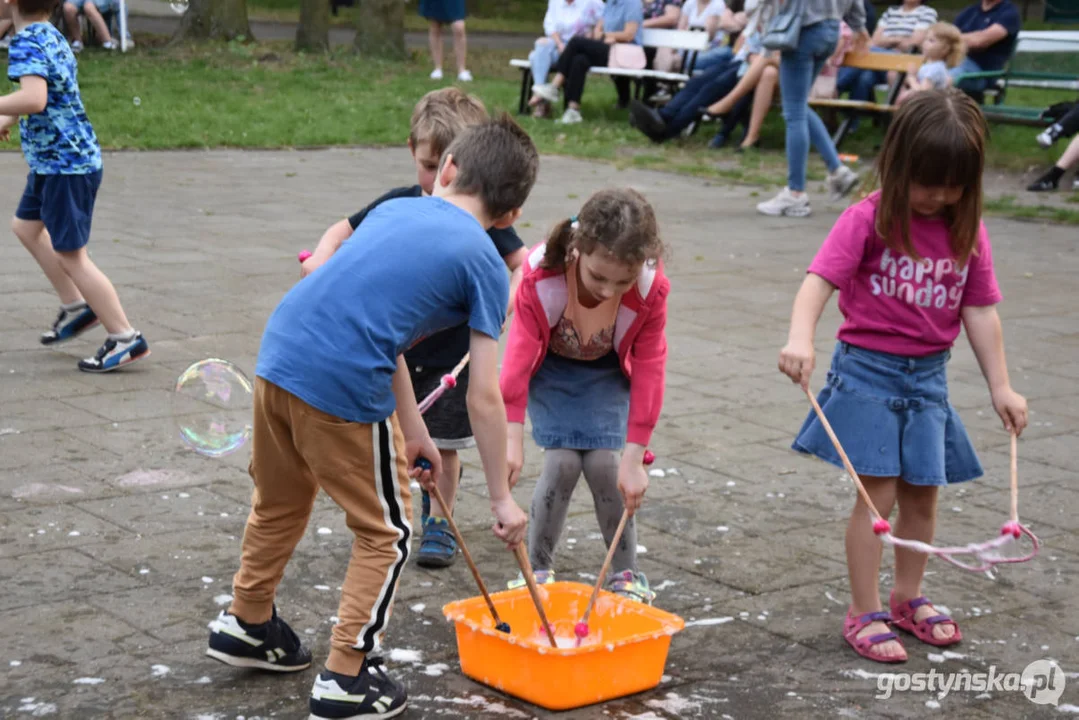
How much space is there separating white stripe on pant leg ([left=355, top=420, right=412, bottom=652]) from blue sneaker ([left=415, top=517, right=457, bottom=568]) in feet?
3.04

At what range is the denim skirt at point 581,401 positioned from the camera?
148 inches

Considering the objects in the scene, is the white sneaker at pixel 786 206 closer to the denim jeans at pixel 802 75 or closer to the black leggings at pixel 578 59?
the denim jeans at pixel 802 75

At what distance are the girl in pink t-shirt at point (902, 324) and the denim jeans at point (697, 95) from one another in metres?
10.3

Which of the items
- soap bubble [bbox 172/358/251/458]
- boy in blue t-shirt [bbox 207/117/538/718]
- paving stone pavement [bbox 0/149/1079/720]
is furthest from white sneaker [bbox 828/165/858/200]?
boy in blue t-shirt [bbox 207/117/538/718]

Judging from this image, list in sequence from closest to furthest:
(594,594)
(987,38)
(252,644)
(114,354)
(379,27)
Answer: (252,644) < (594,594) < (114,354) < (987,38) < (379,27)

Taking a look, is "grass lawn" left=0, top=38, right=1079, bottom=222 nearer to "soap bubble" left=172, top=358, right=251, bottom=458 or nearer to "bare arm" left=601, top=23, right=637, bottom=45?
"bare arm" left=601, top=23, right=637, bottom=45

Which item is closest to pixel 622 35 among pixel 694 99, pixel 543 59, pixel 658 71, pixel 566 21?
pixel 658 71

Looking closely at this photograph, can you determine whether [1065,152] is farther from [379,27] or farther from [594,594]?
[379,27]

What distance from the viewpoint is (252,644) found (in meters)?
3.27

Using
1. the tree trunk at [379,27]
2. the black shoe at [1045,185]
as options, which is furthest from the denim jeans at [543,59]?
the black shoe at [1045,185]

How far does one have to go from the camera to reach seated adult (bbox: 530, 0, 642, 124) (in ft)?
49.6

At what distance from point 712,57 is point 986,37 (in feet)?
9.13

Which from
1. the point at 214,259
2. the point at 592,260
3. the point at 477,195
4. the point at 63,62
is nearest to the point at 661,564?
the point at 592,260

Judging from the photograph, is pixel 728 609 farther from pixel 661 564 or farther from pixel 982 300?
pixel 982 300
